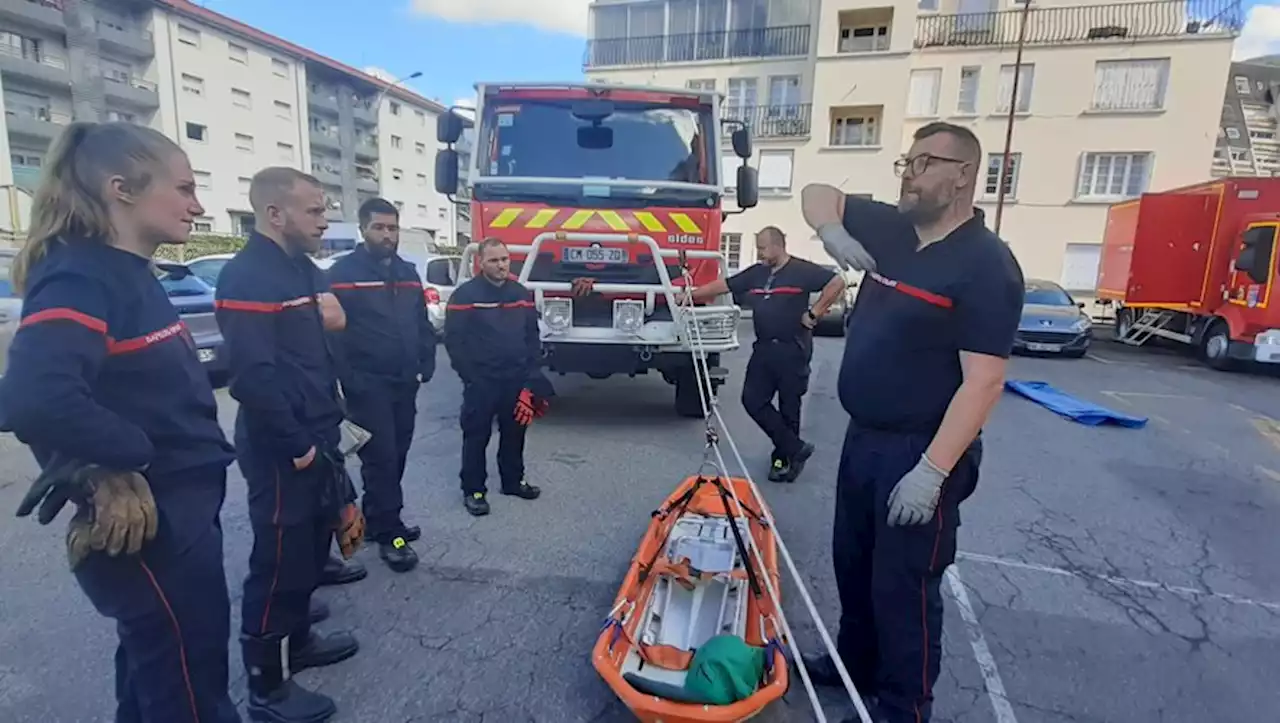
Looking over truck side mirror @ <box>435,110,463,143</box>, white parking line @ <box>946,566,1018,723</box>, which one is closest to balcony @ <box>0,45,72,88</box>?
truck side mirror @ <box>435,110,463,143</box>

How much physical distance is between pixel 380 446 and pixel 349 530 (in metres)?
0.84

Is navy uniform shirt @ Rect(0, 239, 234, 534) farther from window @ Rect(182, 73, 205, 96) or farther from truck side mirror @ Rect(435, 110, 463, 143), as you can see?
window @ Rect(182, 73, 205, 96)

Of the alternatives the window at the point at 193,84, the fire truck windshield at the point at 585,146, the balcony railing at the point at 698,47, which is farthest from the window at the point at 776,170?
the window at the point at 193,84

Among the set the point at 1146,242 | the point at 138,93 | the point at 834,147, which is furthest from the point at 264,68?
the point at 1146,242

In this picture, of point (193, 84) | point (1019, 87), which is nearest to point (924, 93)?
point (1019, 87)

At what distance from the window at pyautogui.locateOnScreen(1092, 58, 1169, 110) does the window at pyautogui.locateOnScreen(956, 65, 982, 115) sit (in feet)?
11.1

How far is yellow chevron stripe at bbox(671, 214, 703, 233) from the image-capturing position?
584 cm

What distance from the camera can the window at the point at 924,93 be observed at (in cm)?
2239

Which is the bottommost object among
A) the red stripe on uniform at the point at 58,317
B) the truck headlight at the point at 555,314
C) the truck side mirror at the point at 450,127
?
the truck headlight at the point at 555,314

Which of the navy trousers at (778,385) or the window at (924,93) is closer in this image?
the navy trousers at (778,385)

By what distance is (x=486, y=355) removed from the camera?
4.25 m

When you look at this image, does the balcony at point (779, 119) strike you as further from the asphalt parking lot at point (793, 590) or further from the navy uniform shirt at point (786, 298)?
the navy uniform shirt at point (786, 298)

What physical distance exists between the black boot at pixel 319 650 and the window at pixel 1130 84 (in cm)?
2563

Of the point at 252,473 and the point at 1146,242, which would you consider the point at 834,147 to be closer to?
the point at 1146,242
